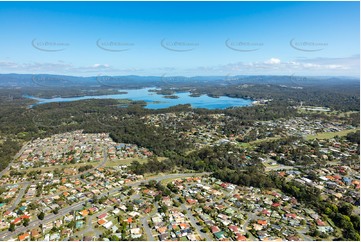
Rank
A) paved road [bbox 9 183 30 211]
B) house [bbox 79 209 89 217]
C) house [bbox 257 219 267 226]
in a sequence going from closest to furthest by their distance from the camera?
house [bbox 257 219 267 226] → house [bbox 79 209 89 217] → paved road [bbox 9 183 30 211]

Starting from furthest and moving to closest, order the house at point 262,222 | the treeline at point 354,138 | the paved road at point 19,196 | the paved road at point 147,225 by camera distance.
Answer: the treeline at point 354,138
the paved road at point 19,196
the house at point 262,222
the paved road at point 147,225

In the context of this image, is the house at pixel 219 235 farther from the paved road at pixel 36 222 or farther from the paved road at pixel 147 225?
the paved road at pixel 36 222

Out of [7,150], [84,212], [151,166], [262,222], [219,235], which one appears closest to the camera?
[219,235]

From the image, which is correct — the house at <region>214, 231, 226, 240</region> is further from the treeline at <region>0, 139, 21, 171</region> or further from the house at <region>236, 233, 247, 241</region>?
the treeline at <region>0, 139, 21, 171</region>

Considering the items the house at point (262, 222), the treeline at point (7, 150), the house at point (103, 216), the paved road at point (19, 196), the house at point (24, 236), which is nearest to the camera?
the house at point (24, 236)

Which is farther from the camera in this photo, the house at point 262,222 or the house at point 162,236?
the house at point 262,222

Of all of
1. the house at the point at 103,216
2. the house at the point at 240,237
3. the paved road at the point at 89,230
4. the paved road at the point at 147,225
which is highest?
the house at the point at 103,216

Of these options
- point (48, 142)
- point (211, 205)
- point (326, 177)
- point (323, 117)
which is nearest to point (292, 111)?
point (323, 117)

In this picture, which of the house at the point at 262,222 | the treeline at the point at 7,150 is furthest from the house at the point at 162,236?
the treeline at the point at 7,150

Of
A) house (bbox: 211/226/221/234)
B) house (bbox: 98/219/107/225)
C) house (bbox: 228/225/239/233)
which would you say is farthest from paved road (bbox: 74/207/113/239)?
house (bbox: 228/225/239/233)

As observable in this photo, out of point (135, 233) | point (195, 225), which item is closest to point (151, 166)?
point (195, 225)

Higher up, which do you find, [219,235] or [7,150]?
[7,150]

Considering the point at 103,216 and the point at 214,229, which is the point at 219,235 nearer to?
the point at 214,229
